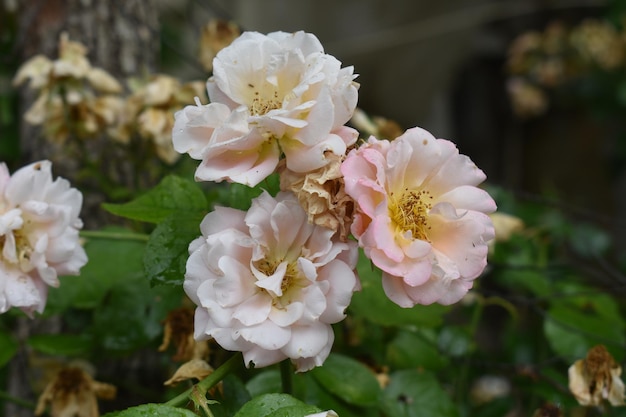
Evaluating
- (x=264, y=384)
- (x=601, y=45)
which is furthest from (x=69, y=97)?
(x=601, y=45)

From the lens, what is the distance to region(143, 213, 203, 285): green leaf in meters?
0.60

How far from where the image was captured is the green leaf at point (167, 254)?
0.60 metres

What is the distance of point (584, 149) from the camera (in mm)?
2342

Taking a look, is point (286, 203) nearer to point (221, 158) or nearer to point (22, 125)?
point (221, 158)

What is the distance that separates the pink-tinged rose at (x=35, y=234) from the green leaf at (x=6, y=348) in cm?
18

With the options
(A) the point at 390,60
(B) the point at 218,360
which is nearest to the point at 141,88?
(B) the point at 218,360

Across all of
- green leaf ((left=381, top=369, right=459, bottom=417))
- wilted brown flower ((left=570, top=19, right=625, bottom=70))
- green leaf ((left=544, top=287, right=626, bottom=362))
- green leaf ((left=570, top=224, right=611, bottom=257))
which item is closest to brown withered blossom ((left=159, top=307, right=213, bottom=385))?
green leaf ((left=381, top=369, right=459, bottom=417))

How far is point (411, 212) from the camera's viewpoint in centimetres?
54

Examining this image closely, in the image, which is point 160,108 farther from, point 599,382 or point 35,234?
point 599,382

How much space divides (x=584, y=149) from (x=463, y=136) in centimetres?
42

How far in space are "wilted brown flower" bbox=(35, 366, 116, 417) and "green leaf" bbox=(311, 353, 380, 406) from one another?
24cm

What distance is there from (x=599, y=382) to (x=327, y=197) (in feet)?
1.13

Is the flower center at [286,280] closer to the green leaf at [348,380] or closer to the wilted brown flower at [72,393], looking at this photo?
the green leaf at [348,380]

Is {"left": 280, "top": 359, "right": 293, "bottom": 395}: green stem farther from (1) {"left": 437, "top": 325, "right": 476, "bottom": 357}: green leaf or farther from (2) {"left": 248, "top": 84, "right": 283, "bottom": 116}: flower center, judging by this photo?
(1) {"left": 437, "top": 325, "right": 476, "bottom": 357}: green leaf
